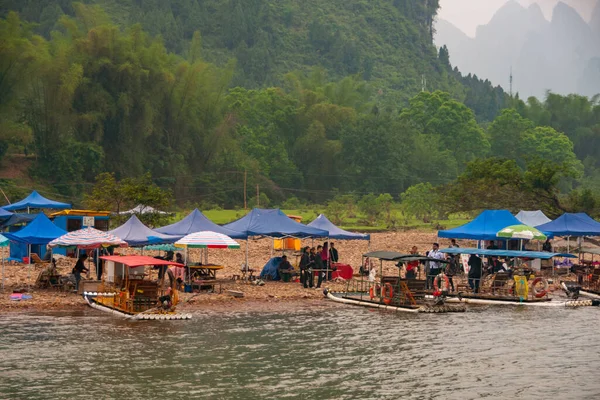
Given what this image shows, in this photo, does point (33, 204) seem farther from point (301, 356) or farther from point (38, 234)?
point (301, 356)

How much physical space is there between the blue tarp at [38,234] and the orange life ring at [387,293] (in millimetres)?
10436

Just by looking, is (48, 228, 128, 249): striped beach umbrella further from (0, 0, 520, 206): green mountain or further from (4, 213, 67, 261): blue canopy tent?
(0, 0, 520, 206): green mountain

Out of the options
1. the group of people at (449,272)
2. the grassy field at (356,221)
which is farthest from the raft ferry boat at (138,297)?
the grassy field at (356,221)

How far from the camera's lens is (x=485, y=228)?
36.3 metres

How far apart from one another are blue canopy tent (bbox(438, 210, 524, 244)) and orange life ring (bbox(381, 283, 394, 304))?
7186 millimetres

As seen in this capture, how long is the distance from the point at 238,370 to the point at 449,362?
4773 mm

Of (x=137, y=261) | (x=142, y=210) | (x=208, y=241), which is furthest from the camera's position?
(x=142, y=210)

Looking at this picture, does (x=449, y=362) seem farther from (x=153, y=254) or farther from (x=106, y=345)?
(x=153, y=254)

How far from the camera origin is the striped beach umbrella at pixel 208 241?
97.8ft

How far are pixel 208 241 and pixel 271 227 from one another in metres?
3.88

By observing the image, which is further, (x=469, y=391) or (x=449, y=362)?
(x=449, y=362)

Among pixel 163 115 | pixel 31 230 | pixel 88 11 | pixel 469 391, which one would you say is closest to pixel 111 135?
pixel 163 115

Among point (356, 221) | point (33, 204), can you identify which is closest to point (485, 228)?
point (33, 204)

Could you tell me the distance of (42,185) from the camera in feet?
244
